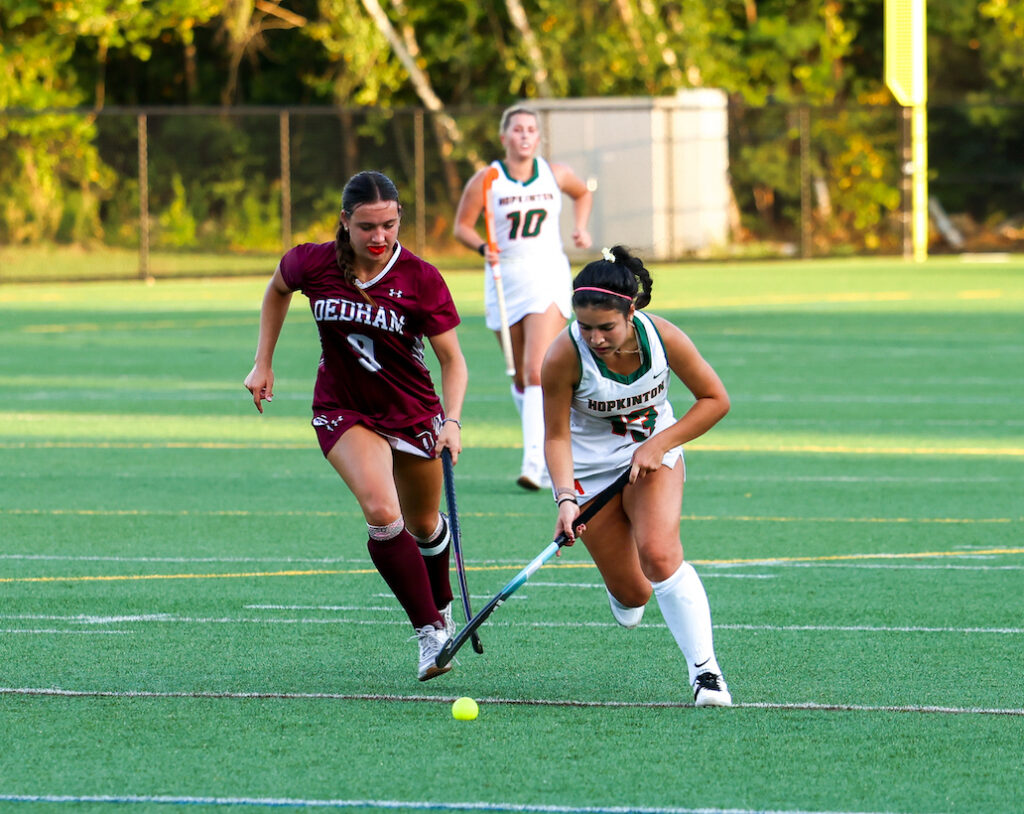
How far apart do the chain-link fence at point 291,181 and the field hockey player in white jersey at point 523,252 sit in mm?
21681

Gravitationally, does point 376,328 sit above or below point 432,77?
below

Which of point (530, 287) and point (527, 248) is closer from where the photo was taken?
point (530, 287)

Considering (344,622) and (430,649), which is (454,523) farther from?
(344,622)

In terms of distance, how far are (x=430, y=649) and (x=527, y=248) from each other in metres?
5.29

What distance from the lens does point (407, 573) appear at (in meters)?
6.28

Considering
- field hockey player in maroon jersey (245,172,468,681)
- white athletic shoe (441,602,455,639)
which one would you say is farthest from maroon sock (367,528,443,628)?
white athletic shoe (441,602,455,639)

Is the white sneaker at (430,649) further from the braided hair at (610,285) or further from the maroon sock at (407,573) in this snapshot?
the braided hair at (610,285)

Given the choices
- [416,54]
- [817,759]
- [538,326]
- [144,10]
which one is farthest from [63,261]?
[817,759]

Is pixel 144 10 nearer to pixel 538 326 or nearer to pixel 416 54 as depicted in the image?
pixel 416 54

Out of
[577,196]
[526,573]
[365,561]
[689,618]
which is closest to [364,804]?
[526,573]

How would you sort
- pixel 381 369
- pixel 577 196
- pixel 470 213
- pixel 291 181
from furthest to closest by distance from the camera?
1. pixel 291 181
2. pixel 577 196
3. pixel 470 213
4. pixel 381 369

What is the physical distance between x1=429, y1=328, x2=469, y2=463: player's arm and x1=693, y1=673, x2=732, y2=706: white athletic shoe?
3.95ft

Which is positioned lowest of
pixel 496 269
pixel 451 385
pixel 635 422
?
pixel 635 422

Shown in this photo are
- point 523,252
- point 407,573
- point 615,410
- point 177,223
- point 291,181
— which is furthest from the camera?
point 291,181
